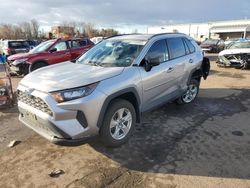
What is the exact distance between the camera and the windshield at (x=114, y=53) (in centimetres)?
460

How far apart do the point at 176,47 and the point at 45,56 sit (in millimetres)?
6806

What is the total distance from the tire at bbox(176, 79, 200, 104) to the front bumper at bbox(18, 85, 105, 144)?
3321mm

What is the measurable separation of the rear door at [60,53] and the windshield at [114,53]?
6.05 m

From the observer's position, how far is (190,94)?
6.82 meters

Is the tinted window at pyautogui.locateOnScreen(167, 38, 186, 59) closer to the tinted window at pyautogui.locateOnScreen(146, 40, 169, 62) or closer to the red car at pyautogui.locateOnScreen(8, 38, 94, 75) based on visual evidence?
the tinted window at pyautogui.locateOnScreen(146, 40, 169, 62)

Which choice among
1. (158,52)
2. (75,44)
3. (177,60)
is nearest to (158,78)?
(158,52)

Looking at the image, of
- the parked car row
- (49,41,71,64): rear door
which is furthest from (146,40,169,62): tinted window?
the parked car row

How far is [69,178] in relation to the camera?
348 centimetres

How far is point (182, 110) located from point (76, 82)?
3379 millimetres

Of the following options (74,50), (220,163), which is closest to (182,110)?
(220,163)

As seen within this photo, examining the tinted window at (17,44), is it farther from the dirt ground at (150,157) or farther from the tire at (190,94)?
the tire at (190,94)

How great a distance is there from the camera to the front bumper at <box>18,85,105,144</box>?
3.48 metres

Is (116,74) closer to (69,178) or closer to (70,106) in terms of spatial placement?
(70,106)

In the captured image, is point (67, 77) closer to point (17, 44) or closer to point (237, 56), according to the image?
point (237, 56)
